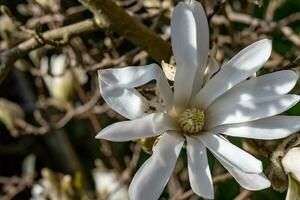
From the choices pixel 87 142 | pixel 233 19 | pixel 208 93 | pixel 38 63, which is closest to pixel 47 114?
pixel 87 142

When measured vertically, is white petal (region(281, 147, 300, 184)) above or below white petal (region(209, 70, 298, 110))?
below

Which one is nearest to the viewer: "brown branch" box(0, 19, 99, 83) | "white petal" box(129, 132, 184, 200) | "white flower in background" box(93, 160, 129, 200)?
"white petal" box(129, 132, 184, 200)

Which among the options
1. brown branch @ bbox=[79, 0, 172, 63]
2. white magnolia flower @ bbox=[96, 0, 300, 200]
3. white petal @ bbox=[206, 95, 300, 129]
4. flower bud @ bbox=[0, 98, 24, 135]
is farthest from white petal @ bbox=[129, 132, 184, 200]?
flower bud @ bbox=[0, 98, 24, 135]

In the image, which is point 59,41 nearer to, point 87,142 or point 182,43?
point 182,43

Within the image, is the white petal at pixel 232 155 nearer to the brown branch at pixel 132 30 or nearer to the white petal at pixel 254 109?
the white petal at pixel 254 109

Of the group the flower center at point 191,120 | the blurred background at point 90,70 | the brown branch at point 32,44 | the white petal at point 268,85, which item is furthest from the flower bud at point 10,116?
the white petal at point 268,85

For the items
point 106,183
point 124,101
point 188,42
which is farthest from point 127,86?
A: point 106,183

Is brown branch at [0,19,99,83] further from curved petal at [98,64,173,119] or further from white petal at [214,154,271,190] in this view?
white petal at [214,154,271,190]
